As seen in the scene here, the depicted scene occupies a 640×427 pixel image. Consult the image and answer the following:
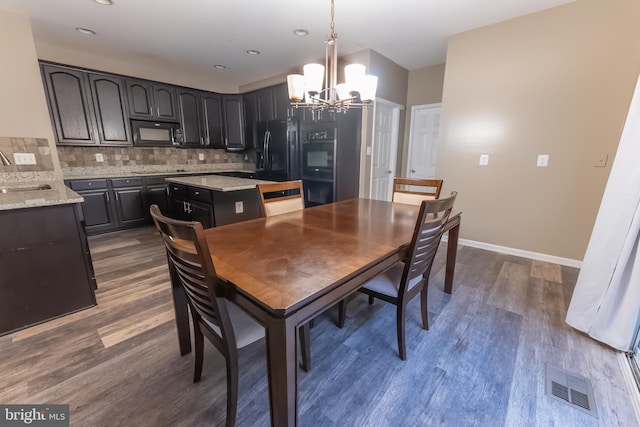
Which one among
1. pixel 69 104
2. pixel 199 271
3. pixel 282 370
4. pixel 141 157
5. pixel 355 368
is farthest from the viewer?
pixel 141 157

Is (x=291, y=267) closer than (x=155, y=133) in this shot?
Yes

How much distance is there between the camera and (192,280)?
3.43 feet

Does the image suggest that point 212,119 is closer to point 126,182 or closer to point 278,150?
point 278,150

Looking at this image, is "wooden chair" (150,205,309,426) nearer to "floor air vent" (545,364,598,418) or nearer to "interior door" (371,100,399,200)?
"floor air vent" (545,364,598,418)

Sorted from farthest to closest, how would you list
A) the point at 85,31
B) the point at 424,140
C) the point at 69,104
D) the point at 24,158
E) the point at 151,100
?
1. the point at 424,140
2. the point at 151,100
3. the point at 69,104
4. the point at 85,31
5. the point at 24,158

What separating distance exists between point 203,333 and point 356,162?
3.14 meters

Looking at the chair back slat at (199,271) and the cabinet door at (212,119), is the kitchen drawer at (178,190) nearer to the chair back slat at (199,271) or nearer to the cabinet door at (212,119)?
the cabinet door at (212,119)

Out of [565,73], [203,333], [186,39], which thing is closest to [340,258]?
[203,333]

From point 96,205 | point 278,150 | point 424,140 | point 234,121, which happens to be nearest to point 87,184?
point 96,205

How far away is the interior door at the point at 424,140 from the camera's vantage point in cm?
435

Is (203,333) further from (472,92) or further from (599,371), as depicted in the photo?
(472,92)

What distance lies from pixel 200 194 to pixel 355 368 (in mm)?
2574

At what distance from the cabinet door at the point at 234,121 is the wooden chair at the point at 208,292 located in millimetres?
4539

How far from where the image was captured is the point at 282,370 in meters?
0.86
